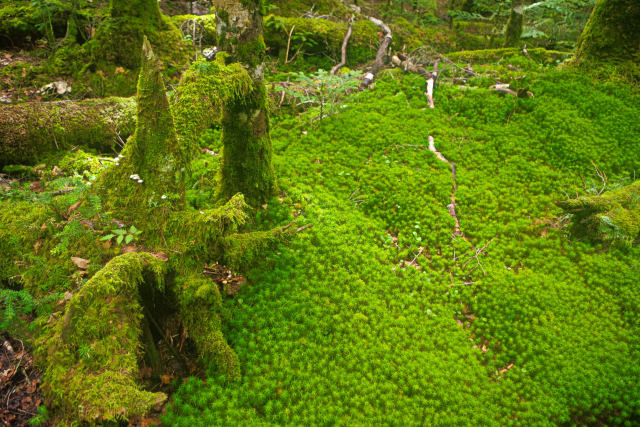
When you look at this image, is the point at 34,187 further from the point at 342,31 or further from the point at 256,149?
the point at 342,31

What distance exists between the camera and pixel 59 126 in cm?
658

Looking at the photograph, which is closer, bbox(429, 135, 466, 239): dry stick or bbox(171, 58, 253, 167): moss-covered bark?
bbox(171, 58, 253, 167): moss-covered bark

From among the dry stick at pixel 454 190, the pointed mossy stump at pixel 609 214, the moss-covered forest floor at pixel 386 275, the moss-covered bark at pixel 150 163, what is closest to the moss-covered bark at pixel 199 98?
the moss-covered bark at pixel 150 163

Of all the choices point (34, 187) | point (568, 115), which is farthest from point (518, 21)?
point (34, 187)

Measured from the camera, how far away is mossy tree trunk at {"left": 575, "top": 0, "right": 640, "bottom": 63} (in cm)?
917

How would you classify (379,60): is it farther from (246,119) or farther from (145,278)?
(145,278)

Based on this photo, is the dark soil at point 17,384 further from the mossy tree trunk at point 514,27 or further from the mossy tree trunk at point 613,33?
the mossy tree trunk at point 514,27

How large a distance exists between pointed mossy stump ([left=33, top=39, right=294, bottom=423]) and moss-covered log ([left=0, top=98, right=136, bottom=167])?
3.06 metres

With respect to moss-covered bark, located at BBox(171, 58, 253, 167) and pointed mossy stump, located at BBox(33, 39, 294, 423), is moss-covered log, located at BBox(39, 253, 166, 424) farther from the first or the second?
moss-covered bark, located at BBox(171, 58, 253, 167)

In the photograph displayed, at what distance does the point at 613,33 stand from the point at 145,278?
1321 cm

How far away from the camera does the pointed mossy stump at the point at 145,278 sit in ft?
9.24

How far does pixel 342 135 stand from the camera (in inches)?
329

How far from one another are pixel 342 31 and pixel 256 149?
9.51 metres

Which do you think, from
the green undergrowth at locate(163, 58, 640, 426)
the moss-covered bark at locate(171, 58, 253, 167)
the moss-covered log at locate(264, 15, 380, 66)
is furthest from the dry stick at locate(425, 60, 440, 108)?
the moss-covered bark at locate(171, 58, 253, 167)
